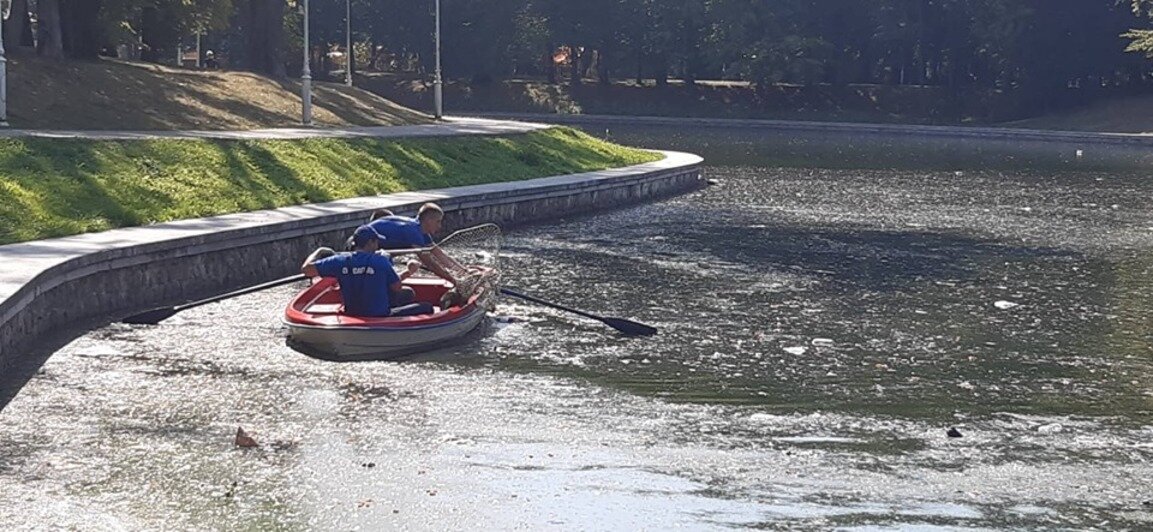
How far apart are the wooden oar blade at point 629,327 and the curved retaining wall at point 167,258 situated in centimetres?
632

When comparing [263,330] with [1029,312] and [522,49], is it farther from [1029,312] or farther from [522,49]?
[522,49]

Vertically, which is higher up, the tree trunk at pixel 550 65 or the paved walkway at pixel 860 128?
the tree trunk at pixel 550 65

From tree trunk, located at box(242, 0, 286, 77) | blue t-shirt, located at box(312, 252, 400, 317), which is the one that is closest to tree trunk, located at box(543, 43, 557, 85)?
tree trunk, located at box(242, 0, 286, 77)

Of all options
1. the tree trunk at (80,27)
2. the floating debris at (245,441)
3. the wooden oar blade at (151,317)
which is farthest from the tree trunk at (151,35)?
the floating debris at (245,441)

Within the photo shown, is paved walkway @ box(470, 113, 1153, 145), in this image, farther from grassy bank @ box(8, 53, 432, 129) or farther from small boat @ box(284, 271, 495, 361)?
small boat @ box(284, 271, 495, 361)

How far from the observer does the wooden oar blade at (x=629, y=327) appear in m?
21.5

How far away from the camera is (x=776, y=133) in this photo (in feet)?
282

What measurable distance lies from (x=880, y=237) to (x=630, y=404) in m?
17.7

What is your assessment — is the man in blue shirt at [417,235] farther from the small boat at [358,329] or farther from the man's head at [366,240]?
the man's head at [366,240]

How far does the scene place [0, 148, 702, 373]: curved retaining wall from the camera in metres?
20.0

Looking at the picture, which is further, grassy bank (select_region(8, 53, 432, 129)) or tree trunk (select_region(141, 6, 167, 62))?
tree trunk (select_region(141, 6, 167, 62))

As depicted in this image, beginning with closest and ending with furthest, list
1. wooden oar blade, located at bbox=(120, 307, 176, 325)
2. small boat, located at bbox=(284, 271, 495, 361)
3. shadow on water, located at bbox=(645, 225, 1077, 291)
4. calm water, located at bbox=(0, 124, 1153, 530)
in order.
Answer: calm water, located at bbox=(0, 124, 1153, 530), small boat, located at bbox=(284, 271, 495, 361), wooden oar blade, located at bbox=(120, 307, 176, 325), shadow on water, located at bbox=(645, 225, 1077, 291)

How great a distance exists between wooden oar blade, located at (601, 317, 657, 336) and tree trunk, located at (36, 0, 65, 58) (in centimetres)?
2429

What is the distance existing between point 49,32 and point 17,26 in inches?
154
